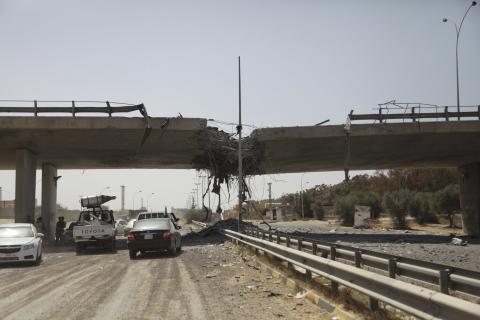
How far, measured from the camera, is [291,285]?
36.5 feet

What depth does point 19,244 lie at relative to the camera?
709 inches

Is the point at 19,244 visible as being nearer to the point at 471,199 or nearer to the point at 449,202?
the point at 471,199

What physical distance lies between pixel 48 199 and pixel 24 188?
8.57 metres

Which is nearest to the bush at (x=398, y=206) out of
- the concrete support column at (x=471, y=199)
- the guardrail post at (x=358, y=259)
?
the concrete support column at (x=471, y=199)

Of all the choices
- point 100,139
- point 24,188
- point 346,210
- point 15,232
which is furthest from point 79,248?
point 346,210

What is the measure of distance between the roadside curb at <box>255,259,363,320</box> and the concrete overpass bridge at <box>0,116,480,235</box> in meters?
17.6

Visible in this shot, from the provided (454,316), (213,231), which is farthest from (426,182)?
(454,316)

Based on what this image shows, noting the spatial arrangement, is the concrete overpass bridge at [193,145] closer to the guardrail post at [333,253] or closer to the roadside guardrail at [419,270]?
the guardrail post at [333,253]

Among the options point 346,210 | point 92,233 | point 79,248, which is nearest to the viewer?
point 92,233

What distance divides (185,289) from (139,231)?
982 cm

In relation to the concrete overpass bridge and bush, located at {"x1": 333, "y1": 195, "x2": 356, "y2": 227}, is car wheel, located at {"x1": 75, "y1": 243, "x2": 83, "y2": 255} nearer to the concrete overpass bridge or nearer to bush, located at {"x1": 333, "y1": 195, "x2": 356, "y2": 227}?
the concrete overpass bridge

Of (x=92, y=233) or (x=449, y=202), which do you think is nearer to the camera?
(x=92, y=233)

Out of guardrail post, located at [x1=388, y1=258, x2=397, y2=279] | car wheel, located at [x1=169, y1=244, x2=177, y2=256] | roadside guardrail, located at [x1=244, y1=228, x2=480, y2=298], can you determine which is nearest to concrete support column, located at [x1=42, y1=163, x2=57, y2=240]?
car wheel, located at [x1=169, y1=244, x2=177, y2=256]

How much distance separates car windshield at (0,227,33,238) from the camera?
62.7 feet
